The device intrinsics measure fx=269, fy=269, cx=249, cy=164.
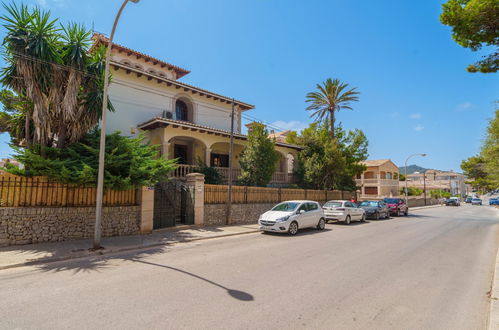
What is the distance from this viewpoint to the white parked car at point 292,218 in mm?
Answer: 12492

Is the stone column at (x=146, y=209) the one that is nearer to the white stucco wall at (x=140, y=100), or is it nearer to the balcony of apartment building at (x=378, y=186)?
the white stucco wall at (x=140, y=100)

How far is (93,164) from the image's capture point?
34.4ft

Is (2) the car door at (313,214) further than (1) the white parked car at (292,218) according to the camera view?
Yes

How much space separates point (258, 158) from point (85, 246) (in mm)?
11795

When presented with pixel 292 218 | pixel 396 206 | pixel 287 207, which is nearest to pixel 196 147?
pixel 287 207

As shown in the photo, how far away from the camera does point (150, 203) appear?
12.2 m

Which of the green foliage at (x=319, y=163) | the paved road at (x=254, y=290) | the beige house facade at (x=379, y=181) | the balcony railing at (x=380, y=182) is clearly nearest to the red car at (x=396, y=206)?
the green foliage at (x=319, y=163)

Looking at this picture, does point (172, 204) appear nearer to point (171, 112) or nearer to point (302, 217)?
point (302, 217)

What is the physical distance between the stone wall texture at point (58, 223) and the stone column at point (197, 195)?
317 cm

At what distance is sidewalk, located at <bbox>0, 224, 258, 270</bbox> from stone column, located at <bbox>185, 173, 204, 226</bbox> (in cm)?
101

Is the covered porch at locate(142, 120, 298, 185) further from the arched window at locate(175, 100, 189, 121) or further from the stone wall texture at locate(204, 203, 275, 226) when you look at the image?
the stone wall texture at locate(204, 203, 275, 226)

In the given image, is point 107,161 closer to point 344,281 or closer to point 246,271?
point 246,271

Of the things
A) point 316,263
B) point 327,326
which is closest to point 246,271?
point 316,263

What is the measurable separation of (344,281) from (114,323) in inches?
182
